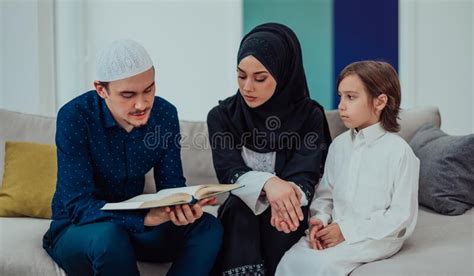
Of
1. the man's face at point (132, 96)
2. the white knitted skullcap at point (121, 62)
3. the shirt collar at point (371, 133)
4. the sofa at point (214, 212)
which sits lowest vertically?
the sofa at point (214, 212)

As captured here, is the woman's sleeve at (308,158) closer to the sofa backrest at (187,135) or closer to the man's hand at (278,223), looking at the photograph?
the man's hand at (278,223)

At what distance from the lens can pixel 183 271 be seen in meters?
1.87

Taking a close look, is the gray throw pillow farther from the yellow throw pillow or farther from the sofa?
the yellow throw pillow

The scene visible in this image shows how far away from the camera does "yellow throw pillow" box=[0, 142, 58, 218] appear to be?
97.3 inches

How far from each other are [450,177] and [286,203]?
2.72 feet

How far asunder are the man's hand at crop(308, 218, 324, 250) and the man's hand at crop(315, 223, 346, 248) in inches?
0.5

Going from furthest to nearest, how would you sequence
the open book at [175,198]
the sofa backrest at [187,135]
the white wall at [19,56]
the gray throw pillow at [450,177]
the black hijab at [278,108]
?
the white wall at [19,56] < the sofa backrest at [187,135] < the gray throw pillow at [450,177] < the black hijab at [278,108] < the open book at [175,198]

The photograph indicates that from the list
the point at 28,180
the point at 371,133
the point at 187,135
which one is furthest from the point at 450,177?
the point at 28,180

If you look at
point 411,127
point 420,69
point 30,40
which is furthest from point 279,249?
point 420,69

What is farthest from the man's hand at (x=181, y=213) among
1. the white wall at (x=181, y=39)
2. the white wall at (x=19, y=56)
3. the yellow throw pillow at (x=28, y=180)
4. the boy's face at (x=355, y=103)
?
the white wall at (x=181, y=39)

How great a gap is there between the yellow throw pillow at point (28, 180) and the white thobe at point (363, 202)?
1.02 m

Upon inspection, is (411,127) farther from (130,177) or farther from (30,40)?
(30,40)

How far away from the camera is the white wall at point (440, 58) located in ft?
13.3

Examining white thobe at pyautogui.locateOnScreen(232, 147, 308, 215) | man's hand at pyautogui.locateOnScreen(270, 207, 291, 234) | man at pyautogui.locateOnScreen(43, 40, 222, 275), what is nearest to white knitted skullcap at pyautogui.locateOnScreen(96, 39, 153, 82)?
man at pyautogui.locateOnScreen(43, 40, 222, 275)
